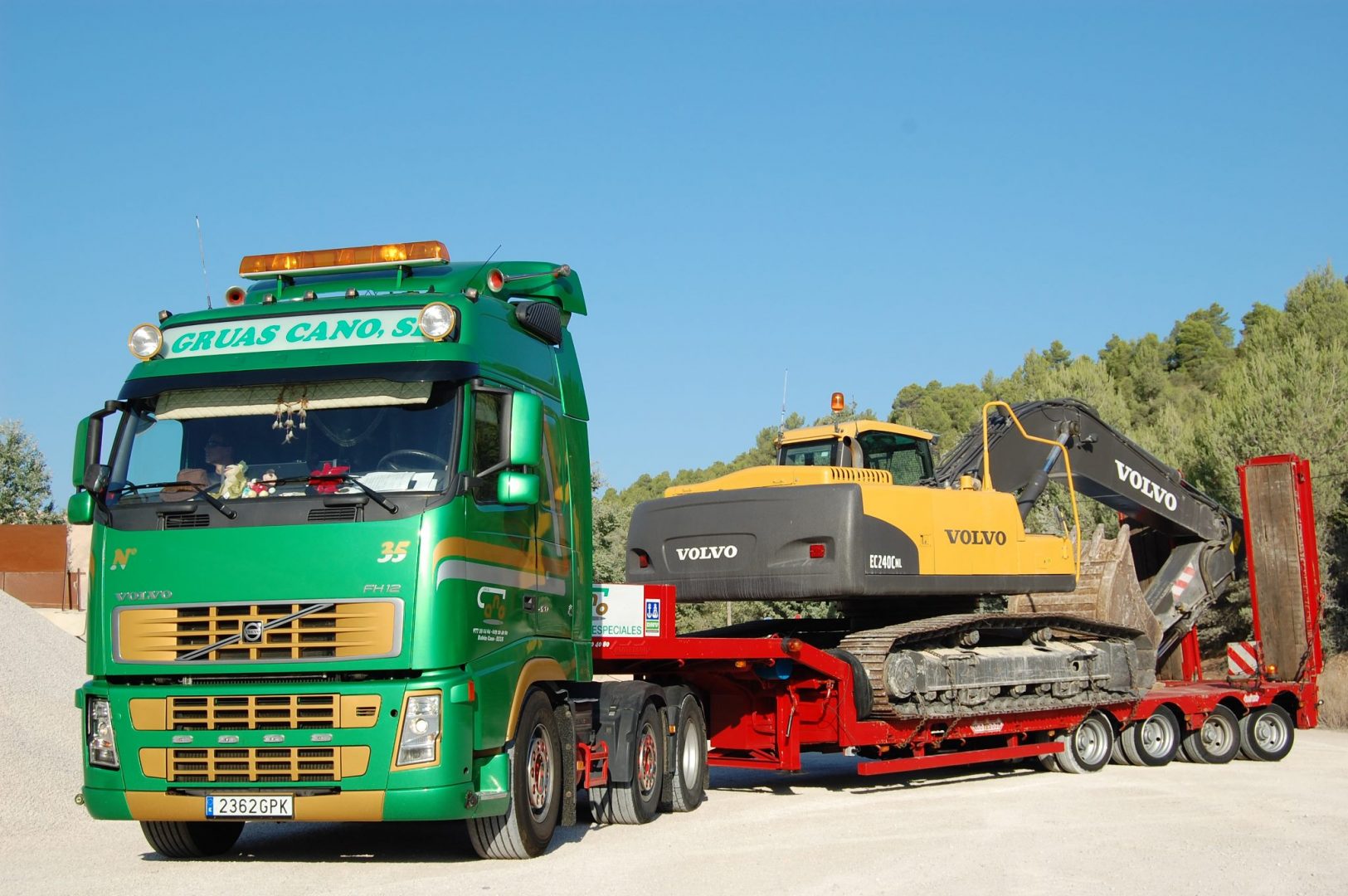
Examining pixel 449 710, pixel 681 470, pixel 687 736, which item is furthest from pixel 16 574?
pixel 449 710

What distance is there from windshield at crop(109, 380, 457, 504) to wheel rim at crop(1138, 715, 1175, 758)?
11346 mm

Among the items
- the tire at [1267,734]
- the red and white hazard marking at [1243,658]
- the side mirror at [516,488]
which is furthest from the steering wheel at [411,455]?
the red and white hazard marking at [1243,658]

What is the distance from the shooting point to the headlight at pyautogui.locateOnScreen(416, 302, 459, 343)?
8852 millimetres

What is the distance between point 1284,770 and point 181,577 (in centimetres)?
1309

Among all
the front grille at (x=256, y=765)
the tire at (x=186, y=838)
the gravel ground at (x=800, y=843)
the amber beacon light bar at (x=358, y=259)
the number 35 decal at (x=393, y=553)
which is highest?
the amber beacon light bar at (x=358, y=259)

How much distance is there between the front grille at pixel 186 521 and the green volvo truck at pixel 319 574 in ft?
0.08

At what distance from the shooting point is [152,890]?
825cm

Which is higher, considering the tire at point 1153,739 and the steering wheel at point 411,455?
the steering wheel at point 411,455

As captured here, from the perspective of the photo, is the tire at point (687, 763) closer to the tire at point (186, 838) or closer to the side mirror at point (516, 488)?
the tire at point (186, 838)

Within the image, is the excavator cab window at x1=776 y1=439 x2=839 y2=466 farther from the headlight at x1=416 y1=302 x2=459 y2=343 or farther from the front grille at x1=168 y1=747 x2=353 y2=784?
the front grille at x1=168 y1=747 x2=353 y2=784

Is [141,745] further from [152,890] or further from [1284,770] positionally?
[1284,770]

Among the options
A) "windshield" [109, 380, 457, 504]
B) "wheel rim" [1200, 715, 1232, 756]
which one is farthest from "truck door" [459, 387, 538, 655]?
"wheel rim" [1200, 715, 1232, 756]

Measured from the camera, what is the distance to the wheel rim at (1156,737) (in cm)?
1675

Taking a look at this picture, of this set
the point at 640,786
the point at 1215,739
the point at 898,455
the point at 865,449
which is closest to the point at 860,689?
the point at 640,786
